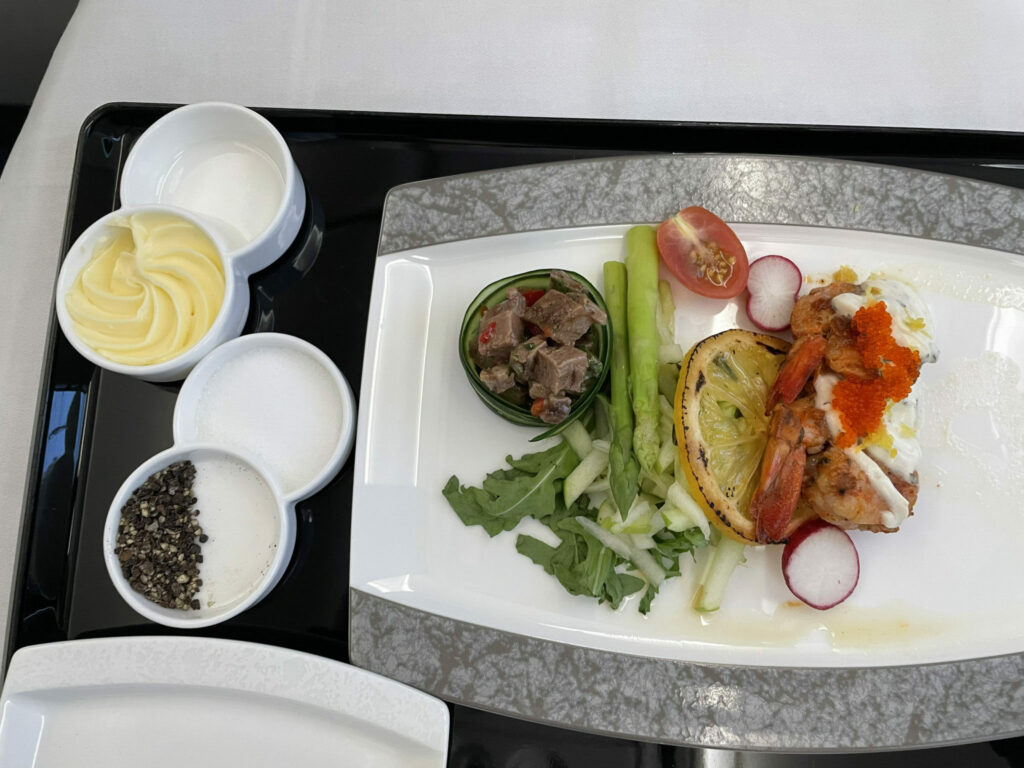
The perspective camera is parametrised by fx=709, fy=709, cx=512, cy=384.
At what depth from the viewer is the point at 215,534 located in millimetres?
2508

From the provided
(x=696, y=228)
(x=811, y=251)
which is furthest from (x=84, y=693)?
(x=811, y=251)

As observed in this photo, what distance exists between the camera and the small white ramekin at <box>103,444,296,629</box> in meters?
2.36

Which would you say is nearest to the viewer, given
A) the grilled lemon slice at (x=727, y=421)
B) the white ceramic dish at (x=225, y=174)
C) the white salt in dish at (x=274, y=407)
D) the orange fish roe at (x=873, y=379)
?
the orange fish roe at (x=873, y=379)

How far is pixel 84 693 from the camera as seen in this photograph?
2475mm

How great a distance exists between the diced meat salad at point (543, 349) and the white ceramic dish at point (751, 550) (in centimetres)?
26

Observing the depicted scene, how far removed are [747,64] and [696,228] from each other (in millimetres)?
1010

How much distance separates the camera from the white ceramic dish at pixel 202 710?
234cm

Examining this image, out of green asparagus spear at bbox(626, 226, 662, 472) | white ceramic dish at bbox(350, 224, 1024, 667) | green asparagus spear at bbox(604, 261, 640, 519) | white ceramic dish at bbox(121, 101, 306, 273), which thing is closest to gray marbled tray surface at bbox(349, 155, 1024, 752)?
white ceramic dish at bbox(350, 224, 1024, 667)

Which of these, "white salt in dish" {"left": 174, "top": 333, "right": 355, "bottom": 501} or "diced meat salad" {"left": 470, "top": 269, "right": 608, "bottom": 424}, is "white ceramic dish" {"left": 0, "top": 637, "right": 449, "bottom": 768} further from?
"diced meat salad" {"left": 470, "top": 269, "right": 608, "bottom": 424}

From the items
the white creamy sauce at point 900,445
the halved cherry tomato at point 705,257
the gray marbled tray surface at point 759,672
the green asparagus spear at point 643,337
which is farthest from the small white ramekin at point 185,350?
the white creamy sauce at point 900,445

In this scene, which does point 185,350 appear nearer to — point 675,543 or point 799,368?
point 675,543

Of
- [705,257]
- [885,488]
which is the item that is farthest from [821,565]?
[705,257]

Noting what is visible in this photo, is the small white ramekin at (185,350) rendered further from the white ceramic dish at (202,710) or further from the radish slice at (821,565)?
the radish slice at (821,565)

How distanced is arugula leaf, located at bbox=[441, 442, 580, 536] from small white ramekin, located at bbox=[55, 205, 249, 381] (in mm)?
985
